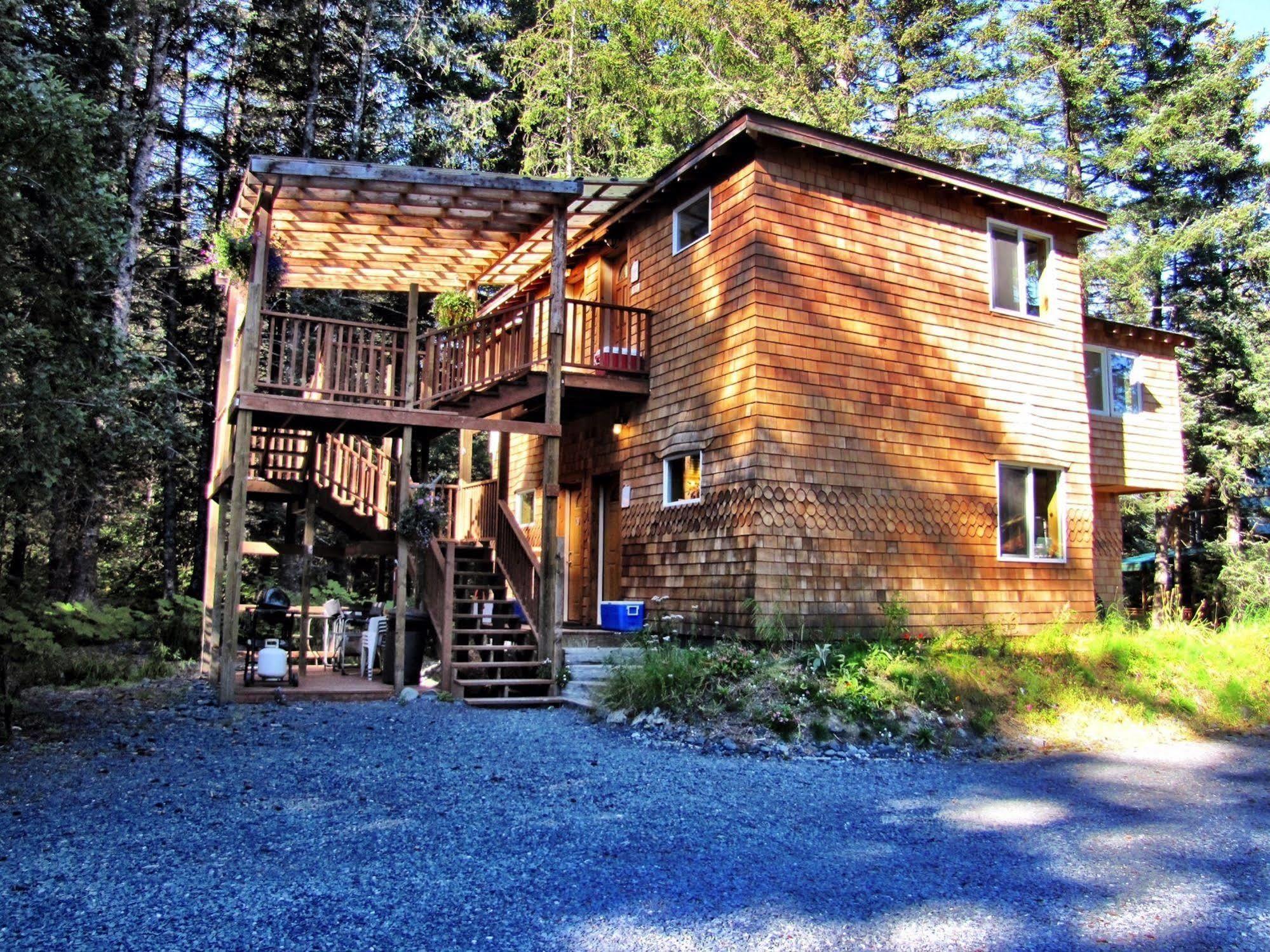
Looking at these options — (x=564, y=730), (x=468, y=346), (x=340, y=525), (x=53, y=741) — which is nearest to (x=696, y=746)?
(x=564, y=730)

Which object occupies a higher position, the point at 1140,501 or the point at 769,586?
the point at 1140,501

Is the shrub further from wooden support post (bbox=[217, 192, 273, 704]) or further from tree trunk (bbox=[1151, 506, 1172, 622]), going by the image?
wooden support post (bbox=[217, 192, 273, 704])

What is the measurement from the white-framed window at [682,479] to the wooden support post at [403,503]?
335 centimetres

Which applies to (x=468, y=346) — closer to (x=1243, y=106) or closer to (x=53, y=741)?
(x=53, y=741)

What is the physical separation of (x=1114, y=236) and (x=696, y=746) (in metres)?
24.6

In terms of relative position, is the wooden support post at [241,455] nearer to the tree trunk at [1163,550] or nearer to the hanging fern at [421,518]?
the hanging fern at [421,518]

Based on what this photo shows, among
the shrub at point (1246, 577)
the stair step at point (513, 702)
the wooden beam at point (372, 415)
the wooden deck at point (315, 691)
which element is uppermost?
the wooden beam at point (372, 415)

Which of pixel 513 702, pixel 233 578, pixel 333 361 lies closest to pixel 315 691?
pixel 233 578

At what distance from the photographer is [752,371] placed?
10.9m

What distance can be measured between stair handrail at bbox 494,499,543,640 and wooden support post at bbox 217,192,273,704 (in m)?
3.18

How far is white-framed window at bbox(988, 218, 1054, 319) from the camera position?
1337 centimetres

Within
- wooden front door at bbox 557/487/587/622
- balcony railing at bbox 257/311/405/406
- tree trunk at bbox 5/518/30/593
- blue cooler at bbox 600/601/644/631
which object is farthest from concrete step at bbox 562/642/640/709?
tree trunk at bbox 5/518/30/593

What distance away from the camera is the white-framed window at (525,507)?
55.2ft

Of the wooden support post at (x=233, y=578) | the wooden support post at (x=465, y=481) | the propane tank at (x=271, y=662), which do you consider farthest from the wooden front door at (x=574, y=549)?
the wooden support post at (x=233, y=578)
